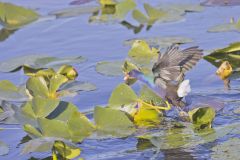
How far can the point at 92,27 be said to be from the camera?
524cm

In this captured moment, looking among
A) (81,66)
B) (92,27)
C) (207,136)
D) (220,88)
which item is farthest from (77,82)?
(92,27)

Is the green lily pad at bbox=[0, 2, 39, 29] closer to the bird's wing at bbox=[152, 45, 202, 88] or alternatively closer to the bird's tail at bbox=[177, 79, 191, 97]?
the bird's wing at bbox=[152, 45, 202, 88]

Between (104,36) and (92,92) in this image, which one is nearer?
(92,92)

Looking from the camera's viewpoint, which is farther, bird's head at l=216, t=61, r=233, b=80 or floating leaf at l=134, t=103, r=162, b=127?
bird's head at l=216, t=61, r=233, b=80

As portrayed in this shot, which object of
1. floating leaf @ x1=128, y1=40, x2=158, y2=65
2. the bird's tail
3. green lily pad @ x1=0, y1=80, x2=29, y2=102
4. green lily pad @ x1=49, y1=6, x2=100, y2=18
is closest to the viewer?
the bird's tail

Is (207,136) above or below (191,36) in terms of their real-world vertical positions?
below

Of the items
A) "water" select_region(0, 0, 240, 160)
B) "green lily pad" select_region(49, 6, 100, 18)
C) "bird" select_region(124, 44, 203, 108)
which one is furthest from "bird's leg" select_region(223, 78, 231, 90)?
"green lily pad" select_region(49, 6, 100, 18)

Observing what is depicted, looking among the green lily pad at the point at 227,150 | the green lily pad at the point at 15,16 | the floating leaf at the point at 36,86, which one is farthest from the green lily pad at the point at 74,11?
the green lily pad at the point at 227,150

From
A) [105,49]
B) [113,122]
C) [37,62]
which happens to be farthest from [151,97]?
[105,49]

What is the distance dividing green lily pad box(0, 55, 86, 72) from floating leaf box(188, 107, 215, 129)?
1.33 m

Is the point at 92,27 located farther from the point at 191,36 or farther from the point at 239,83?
the point at 239,83

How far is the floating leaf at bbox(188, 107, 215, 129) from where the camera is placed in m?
3.12

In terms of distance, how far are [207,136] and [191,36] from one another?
173 centimetres

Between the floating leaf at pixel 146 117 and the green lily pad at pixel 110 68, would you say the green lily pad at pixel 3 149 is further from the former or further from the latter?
the green lily pad at pixel 110 68
